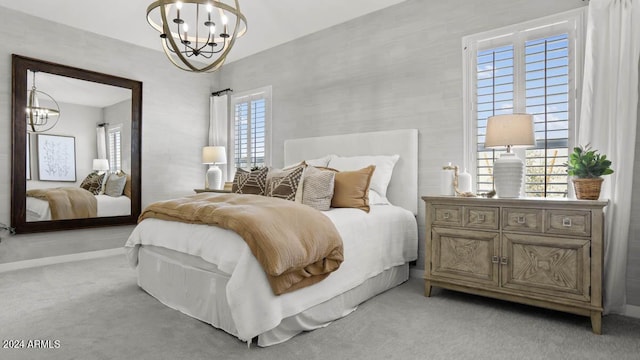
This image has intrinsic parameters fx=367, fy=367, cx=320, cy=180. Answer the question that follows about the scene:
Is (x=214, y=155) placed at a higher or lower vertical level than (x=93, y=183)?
higher

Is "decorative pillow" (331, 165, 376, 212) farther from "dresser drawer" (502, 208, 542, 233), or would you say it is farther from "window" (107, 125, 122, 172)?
"window" (107, 125, 122, 172)

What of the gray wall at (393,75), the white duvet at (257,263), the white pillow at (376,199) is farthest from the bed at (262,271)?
the gray wall at (393,75)

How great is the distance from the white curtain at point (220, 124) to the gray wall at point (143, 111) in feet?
0.58

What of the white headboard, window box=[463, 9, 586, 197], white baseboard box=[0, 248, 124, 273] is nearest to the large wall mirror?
white baseboard box=[0, 248, 124, 273]

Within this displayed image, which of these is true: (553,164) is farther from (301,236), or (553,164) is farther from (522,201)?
(301,236)

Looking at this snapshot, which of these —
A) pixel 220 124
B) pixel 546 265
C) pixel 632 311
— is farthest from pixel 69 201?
pixel 632 311

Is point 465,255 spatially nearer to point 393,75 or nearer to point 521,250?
point 521,250

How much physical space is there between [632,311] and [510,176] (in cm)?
122

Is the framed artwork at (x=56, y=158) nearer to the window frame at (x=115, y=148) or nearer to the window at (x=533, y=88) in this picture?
the window frame at (x=115, y=148)

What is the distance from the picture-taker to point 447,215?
9.21 ft

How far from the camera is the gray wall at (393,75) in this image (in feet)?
10.9

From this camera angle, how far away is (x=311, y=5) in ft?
12.5

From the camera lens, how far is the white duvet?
193cm

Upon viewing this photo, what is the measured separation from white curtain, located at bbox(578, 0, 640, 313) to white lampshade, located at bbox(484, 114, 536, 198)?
47cm
